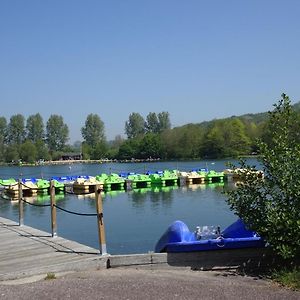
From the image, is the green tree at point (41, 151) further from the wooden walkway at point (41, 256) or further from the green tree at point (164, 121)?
the wooden walkway at point (41, 256)

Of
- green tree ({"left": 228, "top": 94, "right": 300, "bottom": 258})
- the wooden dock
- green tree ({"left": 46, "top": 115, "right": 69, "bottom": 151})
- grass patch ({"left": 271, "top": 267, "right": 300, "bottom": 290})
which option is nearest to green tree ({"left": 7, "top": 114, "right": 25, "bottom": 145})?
green tree ({"left": 46, "top": 115, "right": 69, "bottom": 151})

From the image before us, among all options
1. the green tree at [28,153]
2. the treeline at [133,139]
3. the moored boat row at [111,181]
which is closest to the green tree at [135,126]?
the treeline at [133,139]

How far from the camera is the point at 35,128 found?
17712 centimetres

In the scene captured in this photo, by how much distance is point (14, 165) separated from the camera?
13950cm

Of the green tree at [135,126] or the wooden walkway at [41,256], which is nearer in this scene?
the wooden walkway at [41,256]

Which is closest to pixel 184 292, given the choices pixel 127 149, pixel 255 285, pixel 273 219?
pixel 255 285

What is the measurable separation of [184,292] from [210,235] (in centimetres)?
394

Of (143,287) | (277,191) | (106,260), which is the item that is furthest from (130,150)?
(143,287)

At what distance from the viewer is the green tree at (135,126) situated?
18850 cm

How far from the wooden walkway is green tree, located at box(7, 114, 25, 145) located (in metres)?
167

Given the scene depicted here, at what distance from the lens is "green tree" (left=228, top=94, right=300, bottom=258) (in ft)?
25.8

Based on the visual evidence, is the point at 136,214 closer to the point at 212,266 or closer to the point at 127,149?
the point at 212,266

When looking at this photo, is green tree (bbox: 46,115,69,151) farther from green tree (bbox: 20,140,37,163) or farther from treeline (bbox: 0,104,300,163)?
green tree (bbox: 20,140,37,163)

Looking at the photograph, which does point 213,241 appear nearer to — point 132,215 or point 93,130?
point 132,215
